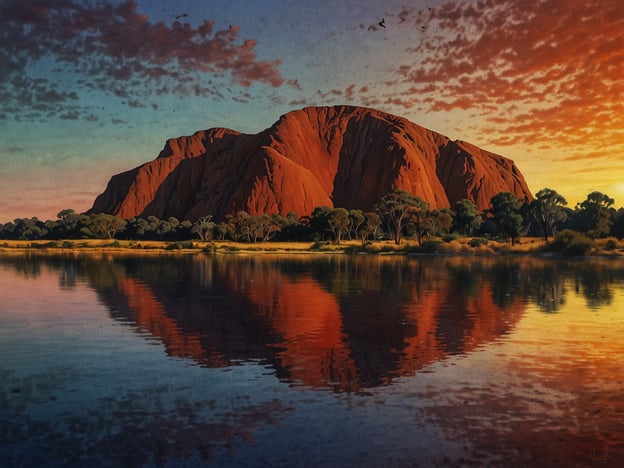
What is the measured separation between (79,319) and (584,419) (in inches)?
818

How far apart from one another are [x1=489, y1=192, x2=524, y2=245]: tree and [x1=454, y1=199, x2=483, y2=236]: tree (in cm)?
3445

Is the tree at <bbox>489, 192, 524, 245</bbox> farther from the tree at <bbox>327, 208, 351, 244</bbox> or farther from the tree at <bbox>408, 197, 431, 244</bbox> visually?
the tree at <bbox>327, 208, 351, 244</bbox>

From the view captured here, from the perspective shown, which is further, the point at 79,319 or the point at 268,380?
the point at 79,319

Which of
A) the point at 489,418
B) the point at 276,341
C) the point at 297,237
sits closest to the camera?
the point at 489,418

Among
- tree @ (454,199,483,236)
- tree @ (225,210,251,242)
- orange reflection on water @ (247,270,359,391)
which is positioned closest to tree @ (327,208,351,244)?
tree @ (225,210,251,242)

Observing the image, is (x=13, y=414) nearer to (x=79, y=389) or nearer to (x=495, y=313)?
(x=79, y=389)

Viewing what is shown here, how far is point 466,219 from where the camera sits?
178 meters

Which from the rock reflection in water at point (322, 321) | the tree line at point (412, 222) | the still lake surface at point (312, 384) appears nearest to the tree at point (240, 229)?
the tree line at point (412, 222)

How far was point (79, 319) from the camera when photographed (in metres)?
25.2

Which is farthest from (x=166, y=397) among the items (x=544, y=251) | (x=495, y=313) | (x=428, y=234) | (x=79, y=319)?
(x=428, y=234)

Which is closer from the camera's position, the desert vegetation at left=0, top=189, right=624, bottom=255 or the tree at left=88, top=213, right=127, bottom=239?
the desert vegetation at left=0, top=189, right=624, bottom=255

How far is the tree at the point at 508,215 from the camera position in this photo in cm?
12800

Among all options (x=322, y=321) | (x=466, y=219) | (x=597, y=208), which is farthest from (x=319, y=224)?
(x=322, y=321)

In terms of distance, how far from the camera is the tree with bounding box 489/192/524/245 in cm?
12800
